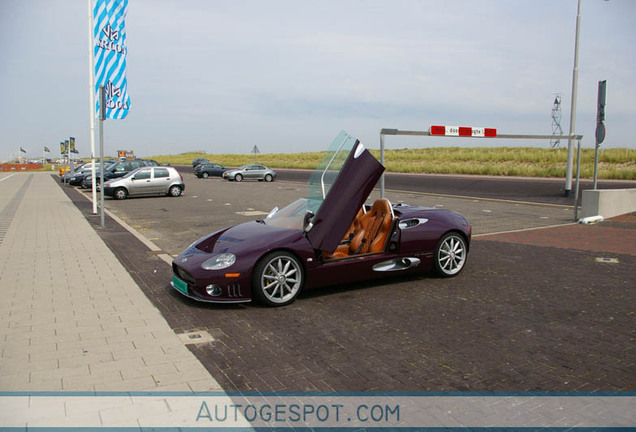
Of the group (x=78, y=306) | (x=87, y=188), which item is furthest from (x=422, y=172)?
(x=78, y=306)

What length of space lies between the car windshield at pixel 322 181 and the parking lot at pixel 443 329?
3.40 feet

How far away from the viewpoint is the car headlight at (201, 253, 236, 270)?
5679 millimetres

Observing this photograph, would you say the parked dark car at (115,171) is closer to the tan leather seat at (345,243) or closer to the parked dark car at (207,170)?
the parked dark car at (207,170)

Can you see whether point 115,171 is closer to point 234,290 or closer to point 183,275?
point 183,275

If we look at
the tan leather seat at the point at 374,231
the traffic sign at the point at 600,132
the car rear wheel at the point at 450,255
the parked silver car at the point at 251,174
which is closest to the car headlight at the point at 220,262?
the tan leather seat at the point at 374,231

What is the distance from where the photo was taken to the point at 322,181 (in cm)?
639

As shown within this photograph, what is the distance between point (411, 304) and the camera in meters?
5.98

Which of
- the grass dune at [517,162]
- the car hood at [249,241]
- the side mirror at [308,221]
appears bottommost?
the car hood at [249,241]

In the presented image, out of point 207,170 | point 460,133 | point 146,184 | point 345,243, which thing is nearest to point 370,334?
point 345,243

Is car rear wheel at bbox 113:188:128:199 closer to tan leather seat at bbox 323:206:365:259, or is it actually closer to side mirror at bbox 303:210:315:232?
tan leather seat at bbox 323:206:365:259

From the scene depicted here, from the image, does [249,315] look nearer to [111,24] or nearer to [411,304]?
[411,304]

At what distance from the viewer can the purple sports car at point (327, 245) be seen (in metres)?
5.71

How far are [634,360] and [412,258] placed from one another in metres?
3.02

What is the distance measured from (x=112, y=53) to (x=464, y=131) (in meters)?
11.1
